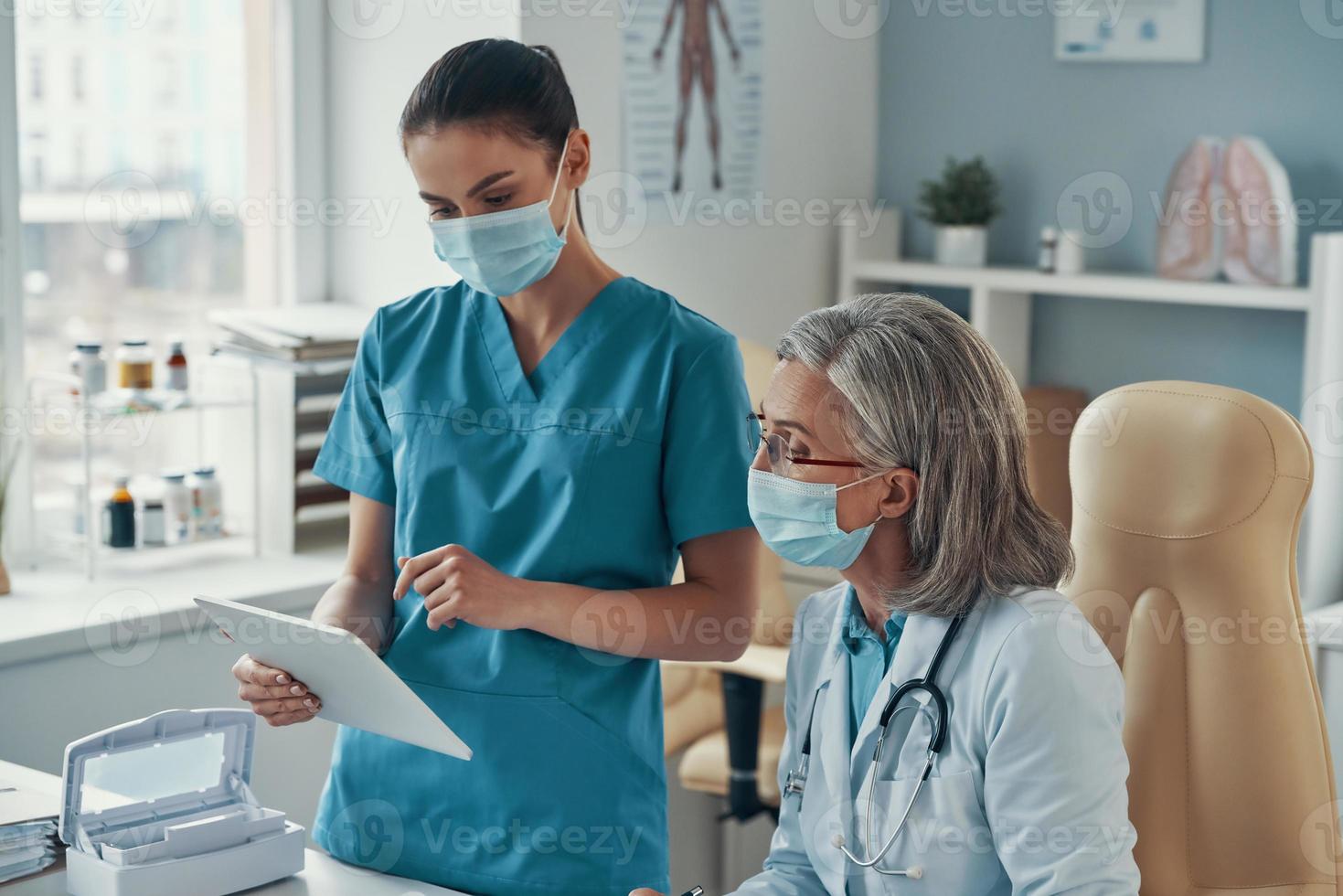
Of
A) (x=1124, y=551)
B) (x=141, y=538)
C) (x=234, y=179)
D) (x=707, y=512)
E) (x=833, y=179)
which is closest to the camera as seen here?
(x=707, y=512)

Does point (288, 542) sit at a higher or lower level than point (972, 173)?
lower

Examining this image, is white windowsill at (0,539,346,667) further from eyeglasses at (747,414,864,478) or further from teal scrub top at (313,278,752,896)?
eyeglasses at (747,414,864,478)

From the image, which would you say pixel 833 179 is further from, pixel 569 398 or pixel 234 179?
pixel 569 398

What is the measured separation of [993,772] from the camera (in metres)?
1.27

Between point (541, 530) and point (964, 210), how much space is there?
1963 millimetres

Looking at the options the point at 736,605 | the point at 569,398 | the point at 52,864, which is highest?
the point at 569,398

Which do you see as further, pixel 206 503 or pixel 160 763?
pixel 206 503

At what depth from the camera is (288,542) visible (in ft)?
8.48

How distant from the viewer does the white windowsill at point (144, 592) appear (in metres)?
2.11

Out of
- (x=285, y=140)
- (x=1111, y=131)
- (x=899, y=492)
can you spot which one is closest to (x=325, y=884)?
(x=899, y=492)

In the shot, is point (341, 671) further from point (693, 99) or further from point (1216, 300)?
point (1216, 300)

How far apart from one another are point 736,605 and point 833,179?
2024mm

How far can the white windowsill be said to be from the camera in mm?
2113

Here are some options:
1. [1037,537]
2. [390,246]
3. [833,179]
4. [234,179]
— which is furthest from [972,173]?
[1037,537]
